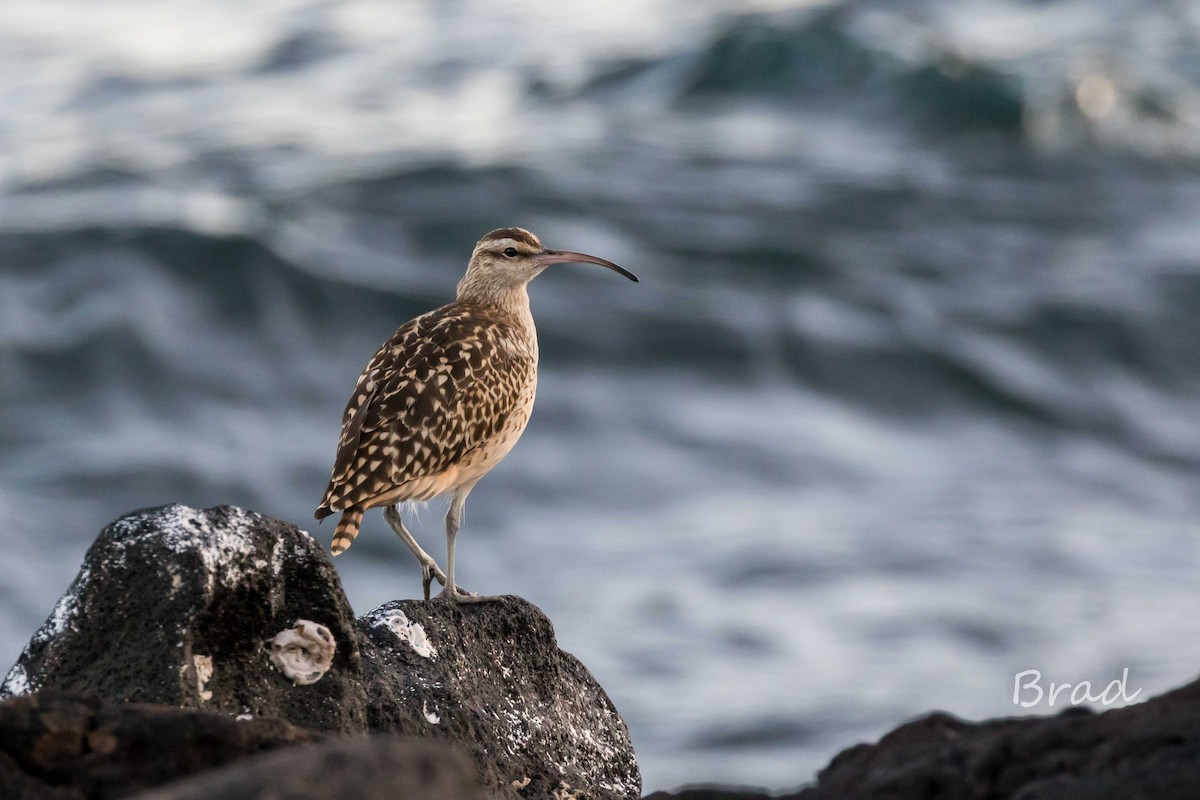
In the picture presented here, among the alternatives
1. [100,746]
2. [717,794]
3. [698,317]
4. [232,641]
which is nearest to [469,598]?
[232,641]

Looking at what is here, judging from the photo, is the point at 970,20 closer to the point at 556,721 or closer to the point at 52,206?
the point at 52,206

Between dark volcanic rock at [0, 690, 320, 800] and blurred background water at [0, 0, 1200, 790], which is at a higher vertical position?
blurred background water at [0, 0, 1200, 790]

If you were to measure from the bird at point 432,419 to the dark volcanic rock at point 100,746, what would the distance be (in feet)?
12.4

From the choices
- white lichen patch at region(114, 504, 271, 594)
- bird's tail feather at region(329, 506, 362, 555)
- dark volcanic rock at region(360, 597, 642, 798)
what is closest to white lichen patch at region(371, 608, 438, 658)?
dark volcanic rock at region(360, 597, 642, 798)

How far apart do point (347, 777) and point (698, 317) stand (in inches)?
1564

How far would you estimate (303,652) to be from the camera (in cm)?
686

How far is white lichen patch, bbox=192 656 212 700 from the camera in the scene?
6562 millimetres

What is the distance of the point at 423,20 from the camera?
6400 cm

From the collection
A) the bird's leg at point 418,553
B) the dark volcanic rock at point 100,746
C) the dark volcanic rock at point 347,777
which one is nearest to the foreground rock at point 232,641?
the dark volcanic rock at point 100,746

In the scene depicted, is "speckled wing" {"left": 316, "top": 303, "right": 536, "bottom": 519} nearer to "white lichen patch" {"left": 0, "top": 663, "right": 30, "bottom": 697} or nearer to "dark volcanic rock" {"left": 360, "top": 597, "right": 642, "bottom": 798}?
"dark volcanic rock" {"left": 360, "top": 597, "right": 642, "bottom": 798}

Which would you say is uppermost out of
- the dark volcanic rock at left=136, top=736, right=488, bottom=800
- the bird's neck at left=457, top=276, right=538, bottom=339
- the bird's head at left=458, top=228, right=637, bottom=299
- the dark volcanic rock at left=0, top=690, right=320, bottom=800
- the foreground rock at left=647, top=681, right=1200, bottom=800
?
the bird's head at left=458, top=228, right=637, bottom=299

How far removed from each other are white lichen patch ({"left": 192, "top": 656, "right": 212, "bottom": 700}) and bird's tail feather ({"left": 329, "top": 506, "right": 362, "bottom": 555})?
2.46m

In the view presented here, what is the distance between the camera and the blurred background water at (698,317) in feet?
106

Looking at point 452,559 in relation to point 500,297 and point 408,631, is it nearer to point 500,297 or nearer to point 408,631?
point 408,631
